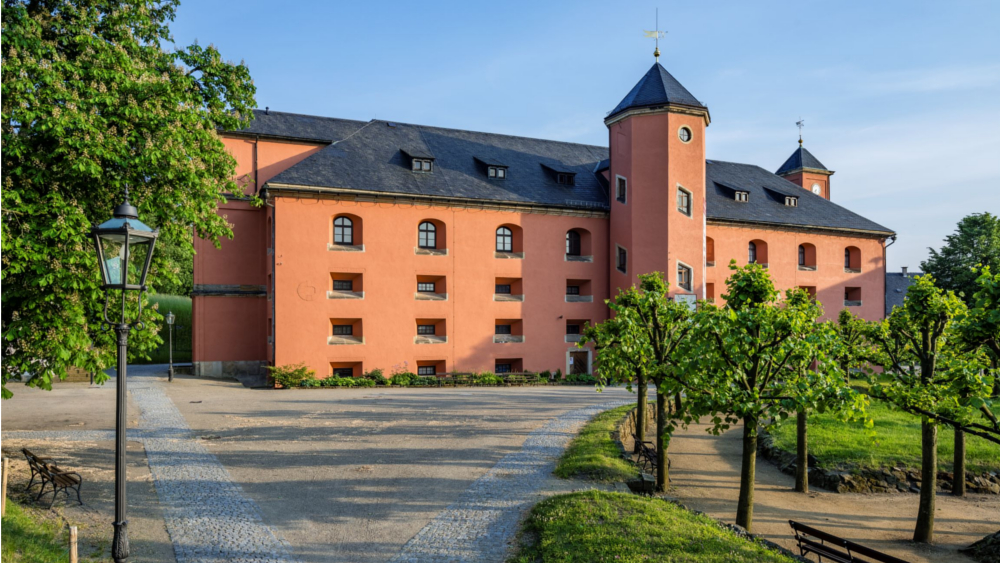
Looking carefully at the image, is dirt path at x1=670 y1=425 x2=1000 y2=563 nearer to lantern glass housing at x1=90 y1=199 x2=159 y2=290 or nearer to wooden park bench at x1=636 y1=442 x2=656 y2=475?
wooden park bench at x1=636 y1=442 x2=656 y2=475

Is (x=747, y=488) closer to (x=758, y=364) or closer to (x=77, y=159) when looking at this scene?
(x=758, y=364)

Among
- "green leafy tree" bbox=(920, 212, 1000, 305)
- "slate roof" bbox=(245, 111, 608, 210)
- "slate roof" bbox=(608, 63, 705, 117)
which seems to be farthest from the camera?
"green leafy tree" bbox=(920, 212, 1000, 305)

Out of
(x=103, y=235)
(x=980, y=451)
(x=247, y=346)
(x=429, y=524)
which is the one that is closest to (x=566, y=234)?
(x=247, y=346)

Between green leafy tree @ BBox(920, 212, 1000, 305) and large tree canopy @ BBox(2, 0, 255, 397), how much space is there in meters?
43.9

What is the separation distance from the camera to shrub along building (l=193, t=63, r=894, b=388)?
27562 mm

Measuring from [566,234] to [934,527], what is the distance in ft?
73.0

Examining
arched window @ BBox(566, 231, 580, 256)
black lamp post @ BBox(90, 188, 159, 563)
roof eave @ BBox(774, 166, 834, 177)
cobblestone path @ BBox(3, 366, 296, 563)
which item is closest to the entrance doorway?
arched window @ BBox(566, 231, 580, 256)

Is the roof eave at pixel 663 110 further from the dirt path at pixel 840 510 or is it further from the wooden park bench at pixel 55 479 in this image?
the wooden park bench at pixel 55 479

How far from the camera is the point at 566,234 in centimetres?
3222

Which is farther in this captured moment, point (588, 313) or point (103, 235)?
point (588, 313)

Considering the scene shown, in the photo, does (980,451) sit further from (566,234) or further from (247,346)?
(247,346)

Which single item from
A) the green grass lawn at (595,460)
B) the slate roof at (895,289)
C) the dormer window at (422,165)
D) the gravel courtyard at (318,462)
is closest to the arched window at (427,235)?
the dormer window at (422,165)

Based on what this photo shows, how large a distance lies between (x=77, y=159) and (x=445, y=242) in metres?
20.7

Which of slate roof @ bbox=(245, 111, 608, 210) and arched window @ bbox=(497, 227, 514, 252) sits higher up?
slate roof @ bbox=(245, 111, 608, 210)
